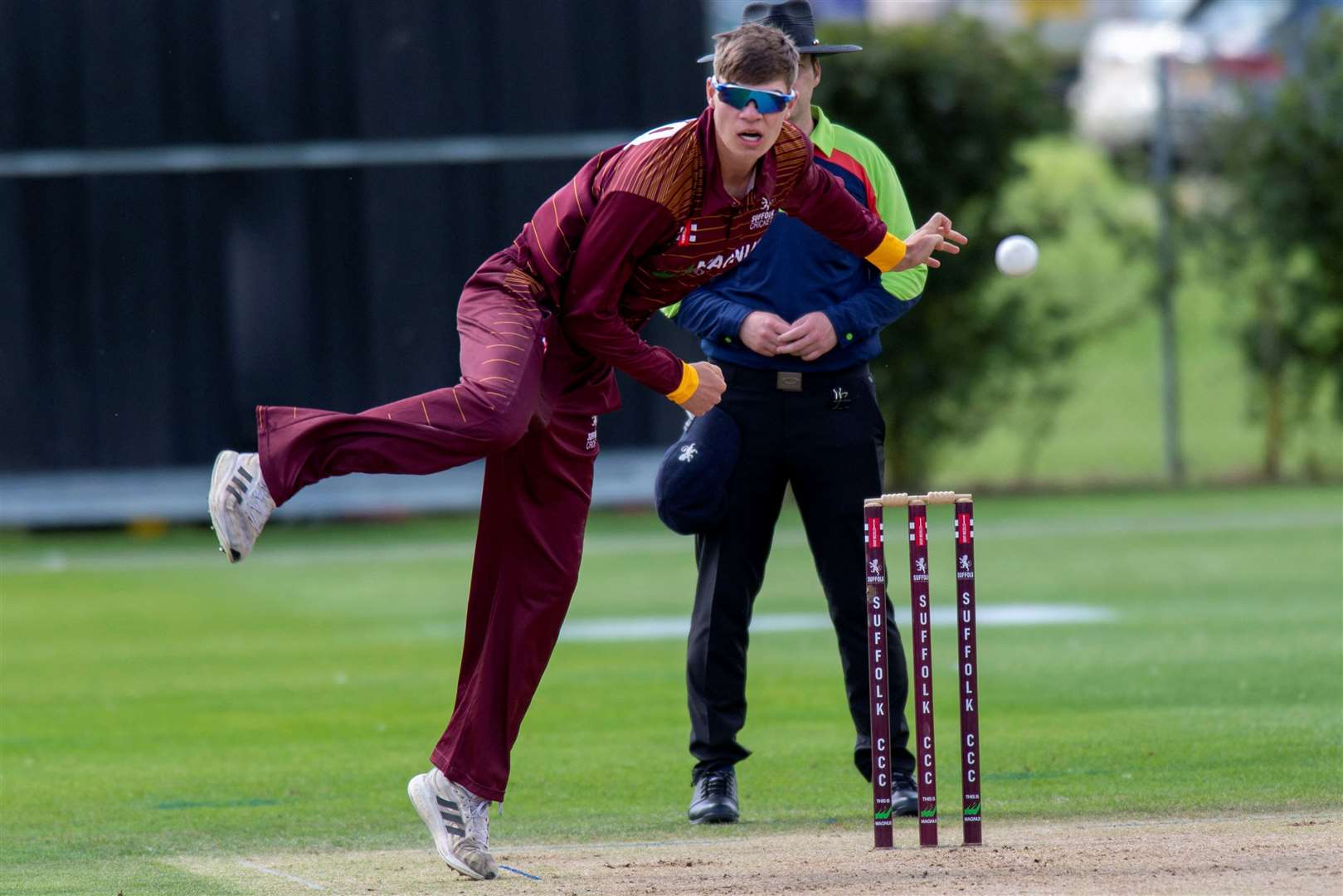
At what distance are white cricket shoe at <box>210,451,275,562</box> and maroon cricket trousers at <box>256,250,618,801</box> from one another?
0.35 ft

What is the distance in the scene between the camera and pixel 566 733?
8055 millimetres

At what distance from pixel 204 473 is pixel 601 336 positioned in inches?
518

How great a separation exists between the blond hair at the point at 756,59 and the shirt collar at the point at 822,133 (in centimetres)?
101

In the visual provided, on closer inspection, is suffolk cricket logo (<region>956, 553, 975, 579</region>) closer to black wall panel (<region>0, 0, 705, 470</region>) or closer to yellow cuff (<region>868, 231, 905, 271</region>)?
yellow cuff (<region>868, 231, 905, 271</region>)

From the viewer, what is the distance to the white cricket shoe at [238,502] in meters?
4.91

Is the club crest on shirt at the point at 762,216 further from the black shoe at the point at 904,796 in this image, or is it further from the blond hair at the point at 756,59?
the black shoe at the point at 904,796

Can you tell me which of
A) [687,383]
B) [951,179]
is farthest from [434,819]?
[951,179]

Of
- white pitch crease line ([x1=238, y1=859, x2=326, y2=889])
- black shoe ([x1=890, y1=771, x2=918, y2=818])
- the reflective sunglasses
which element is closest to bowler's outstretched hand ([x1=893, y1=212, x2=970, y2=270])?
the reflective sunglasses

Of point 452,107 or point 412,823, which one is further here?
point 452,107

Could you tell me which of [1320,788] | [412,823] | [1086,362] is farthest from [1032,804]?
[1086,362]

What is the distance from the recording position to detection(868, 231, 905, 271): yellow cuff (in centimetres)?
580

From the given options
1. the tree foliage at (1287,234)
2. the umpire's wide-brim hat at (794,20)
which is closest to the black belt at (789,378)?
the umpire's wide-brim hat at (794,20)

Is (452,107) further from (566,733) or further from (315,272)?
(566,733)

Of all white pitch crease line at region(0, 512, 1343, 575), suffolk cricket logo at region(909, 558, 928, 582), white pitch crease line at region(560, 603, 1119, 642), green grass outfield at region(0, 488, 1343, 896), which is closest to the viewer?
suffolk cricket logo at region(909, 558, 928, 582)
